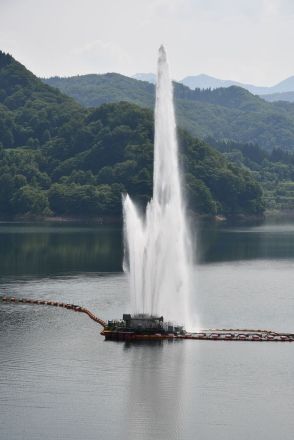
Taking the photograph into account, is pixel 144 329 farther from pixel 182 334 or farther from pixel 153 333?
pixel 182 334

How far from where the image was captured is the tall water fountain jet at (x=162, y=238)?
99.9m

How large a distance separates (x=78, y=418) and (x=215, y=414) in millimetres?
10561

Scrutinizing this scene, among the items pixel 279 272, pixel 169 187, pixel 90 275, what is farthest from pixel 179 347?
pixel 279 272

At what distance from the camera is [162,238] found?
101m

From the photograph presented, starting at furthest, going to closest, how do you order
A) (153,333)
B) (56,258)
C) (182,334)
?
1. (56,258)
2. (182,334)
3. (153,333)

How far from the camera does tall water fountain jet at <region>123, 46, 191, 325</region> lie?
9994 cm

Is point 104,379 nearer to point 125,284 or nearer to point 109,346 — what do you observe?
point 109,346

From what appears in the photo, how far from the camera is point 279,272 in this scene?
16112 centimetres

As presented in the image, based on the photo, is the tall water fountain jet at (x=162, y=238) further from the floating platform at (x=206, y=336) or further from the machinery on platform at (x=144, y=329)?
the floating platform at (x=206, y=336)

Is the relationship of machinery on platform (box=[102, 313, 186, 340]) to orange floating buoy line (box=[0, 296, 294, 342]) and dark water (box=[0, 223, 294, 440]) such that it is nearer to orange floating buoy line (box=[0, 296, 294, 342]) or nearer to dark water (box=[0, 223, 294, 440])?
orange floating buoy line (box=[0, 296, 294, 342])

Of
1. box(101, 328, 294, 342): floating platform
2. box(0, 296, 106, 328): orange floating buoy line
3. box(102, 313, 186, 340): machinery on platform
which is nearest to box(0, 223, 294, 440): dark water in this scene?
box(101, 328, 294, 342): floating platform

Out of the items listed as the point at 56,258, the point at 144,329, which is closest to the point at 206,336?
the point at 144,329

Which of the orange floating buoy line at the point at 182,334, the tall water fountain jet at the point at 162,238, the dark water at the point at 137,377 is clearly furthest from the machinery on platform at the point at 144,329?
the tall water fountain jet at the point at 162,238

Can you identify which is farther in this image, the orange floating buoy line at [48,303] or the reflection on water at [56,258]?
the reflection on water at [56,258]
